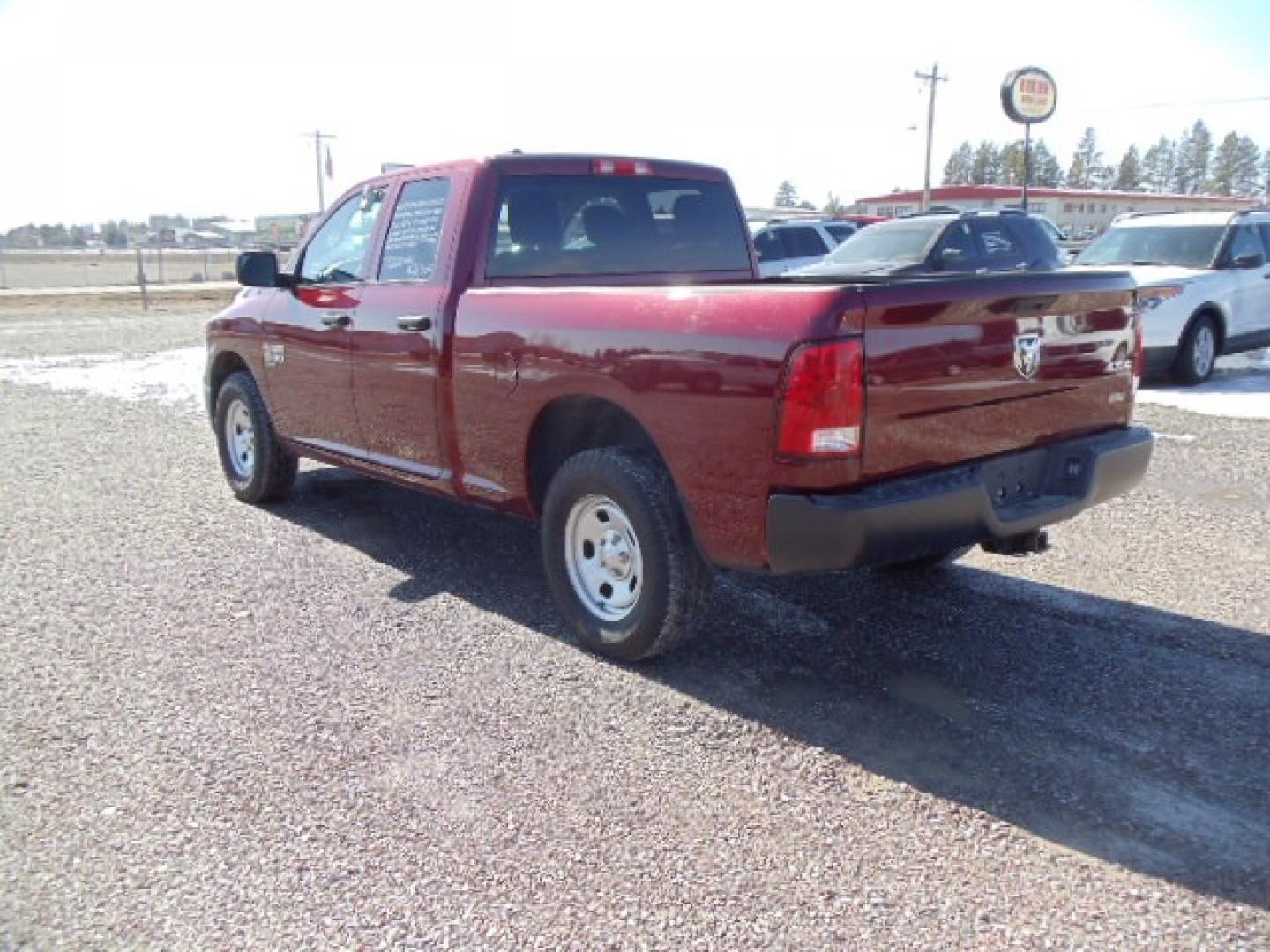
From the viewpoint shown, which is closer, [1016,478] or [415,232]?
[1016,478]

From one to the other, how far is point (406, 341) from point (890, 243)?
9.12m

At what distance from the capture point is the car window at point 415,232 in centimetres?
487

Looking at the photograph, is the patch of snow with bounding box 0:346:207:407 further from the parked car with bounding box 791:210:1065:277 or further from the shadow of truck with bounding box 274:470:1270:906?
the shadow of truck with bounding box 274:470:1270:906

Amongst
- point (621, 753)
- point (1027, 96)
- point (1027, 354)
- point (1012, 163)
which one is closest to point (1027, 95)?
point (1027, 96)

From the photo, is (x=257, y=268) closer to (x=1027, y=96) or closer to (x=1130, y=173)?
(x=1027, y=96)

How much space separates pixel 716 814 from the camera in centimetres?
302

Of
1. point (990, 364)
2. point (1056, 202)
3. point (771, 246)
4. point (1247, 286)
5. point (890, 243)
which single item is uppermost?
point (1056, 202)

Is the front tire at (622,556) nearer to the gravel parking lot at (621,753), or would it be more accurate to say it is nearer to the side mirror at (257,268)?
the gravel parking lot at (621,753)

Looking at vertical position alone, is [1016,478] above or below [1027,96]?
below

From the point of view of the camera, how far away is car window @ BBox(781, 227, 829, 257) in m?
17.4

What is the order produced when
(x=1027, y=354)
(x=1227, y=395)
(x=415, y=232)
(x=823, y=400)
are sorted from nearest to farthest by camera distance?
(x=823, y=400)
(x=1027, y=354)
(x=415, y=232)
(x=1227, y=395)

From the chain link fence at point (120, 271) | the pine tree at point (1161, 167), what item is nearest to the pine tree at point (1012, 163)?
the pine tree at point (1161, 167)

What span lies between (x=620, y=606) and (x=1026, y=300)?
1843mm

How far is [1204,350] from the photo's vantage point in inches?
424
